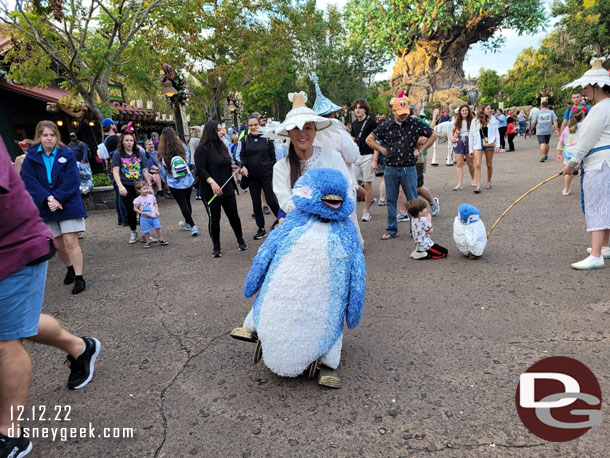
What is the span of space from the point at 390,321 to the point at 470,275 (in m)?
1.35

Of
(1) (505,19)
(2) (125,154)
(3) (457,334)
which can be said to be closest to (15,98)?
(2) (125,154)

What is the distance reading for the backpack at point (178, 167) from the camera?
683cm

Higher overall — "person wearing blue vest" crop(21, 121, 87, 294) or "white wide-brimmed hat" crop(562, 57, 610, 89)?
"white wide-brimmed hat" crop(562, 57, 610, 89)

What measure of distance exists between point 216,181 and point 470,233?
347 cm

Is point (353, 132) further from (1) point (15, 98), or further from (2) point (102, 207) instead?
(1) point (15, 98)

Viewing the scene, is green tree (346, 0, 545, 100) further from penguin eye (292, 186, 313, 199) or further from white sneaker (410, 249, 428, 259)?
penguin eye (292, 186, 313, 199)

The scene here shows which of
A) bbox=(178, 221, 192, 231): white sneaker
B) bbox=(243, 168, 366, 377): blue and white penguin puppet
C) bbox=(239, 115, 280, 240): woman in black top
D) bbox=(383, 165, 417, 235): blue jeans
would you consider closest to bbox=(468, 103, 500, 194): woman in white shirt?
bbox=(383, 165, 417, 235): blue jeans

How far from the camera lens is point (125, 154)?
21.6ft

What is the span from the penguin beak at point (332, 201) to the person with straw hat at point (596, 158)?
2.82 meters

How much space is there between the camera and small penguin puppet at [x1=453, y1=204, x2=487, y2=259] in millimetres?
4566

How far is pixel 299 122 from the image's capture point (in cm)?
287

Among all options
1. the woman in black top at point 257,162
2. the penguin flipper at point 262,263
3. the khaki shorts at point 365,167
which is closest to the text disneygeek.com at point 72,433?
the penguin flipper at point 262,263

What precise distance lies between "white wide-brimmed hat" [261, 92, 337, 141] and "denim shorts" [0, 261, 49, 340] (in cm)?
182

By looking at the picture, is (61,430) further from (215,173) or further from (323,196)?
(215,173)
